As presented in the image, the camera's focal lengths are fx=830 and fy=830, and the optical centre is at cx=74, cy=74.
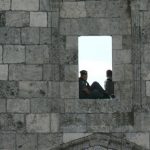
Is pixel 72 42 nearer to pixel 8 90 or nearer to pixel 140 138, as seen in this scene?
pixel 8 90

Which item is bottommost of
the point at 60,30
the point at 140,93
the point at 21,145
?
the point at 21,145

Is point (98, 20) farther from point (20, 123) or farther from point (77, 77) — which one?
point (20, 123)

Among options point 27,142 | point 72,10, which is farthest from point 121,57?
point 27,142

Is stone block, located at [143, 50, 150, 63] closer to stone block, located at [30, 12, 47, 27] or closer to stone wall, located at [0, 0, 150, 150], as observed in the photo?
stone wall, located at [0, 0, 150, 150]

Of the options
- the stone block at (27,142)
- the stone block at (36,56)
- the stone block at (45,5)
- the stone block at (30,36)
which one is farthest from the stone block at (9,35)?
the stone block at (27,142)

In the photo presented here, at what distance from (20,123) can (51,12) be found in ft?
7.15

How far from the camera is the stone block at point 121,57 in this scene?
51.5 feet

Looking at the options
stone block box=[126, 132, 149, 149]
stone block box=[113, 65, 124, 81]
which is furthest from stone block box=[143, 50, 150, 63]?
stone block box=[126, 132, 149, 149]

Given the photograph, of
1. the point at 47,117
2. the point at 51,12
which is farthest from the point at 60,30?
the point at 47,117

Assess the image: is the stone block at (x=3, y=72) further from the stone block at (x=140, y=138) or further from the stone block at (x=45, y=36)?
the stone block at (x=140, y=138)

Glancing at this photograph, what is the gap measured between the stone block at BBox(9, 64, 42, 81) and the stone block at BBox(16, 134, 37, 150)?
1.09m

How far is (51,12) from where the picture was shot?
51.6ft

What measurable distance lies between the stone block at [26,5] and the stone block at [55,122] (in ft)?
6.74

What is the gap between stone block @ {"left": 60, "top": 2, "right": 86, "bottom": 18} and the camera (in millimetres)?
15797
